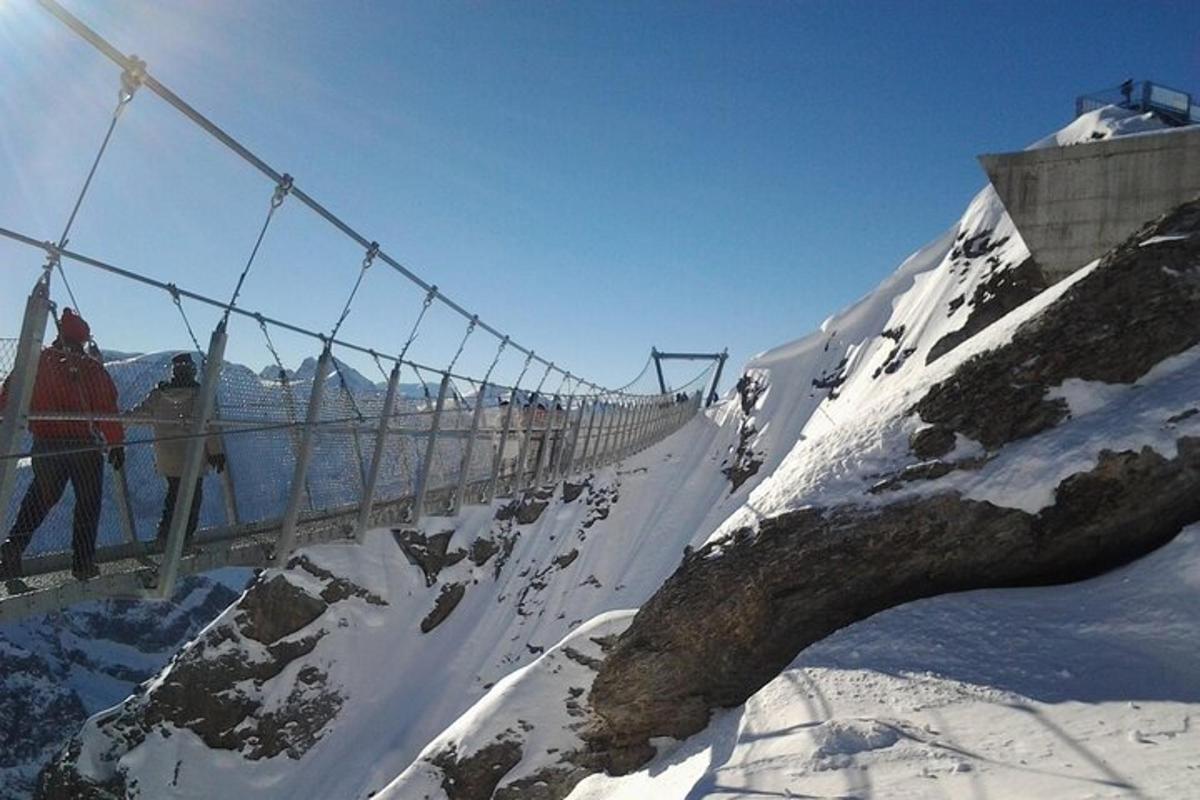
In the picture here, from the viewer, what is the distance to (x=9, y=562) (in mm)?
3623

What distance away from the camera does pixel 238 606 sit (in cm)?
4781

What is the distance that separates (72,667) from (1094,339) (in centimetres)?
15406

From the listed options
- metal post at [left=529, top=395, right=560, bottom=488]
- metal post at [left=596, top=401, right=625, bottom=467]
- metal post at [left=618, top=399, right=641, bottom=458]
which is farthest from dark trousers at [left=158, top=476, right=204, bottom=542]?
metal post at [left=618, top=399, right=641, bottom=458]

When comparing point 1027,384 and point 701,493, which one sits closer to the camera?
point 1027,384

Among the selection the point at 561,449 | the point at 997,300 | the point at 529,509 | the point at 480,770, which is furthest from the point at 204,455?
the point at 529,509

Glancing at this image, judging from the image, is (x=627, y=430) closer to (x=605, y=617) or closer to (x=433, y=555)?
(x=605, y=617)

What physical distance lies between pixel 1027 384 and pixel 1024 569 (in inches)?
71.1

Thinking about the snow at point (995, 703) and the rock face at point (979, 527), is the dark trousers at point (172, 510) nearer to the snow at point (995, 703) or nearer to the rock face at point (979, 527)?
the snow at point (995, 703)

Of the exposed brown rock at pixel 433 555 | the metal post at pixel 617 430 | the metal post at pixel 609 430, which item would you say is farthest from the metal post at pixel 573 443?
the exposed brown rock at pixel 433 555

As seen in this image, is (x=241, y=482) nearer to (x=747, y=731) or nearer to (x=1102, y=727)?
(x=747, y=731)

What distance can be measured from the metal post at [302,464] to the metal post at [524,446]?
5.30 m

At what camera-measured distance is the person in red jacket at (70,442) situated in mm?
3598

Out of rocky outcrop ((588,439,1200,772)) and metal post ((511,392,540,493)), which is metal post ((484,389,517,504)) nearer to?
metal post ((511,392,540,493))

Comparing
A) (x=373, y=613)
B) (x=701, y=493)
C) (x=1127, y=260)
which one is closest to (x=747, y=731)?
(x=1127, y=260)
